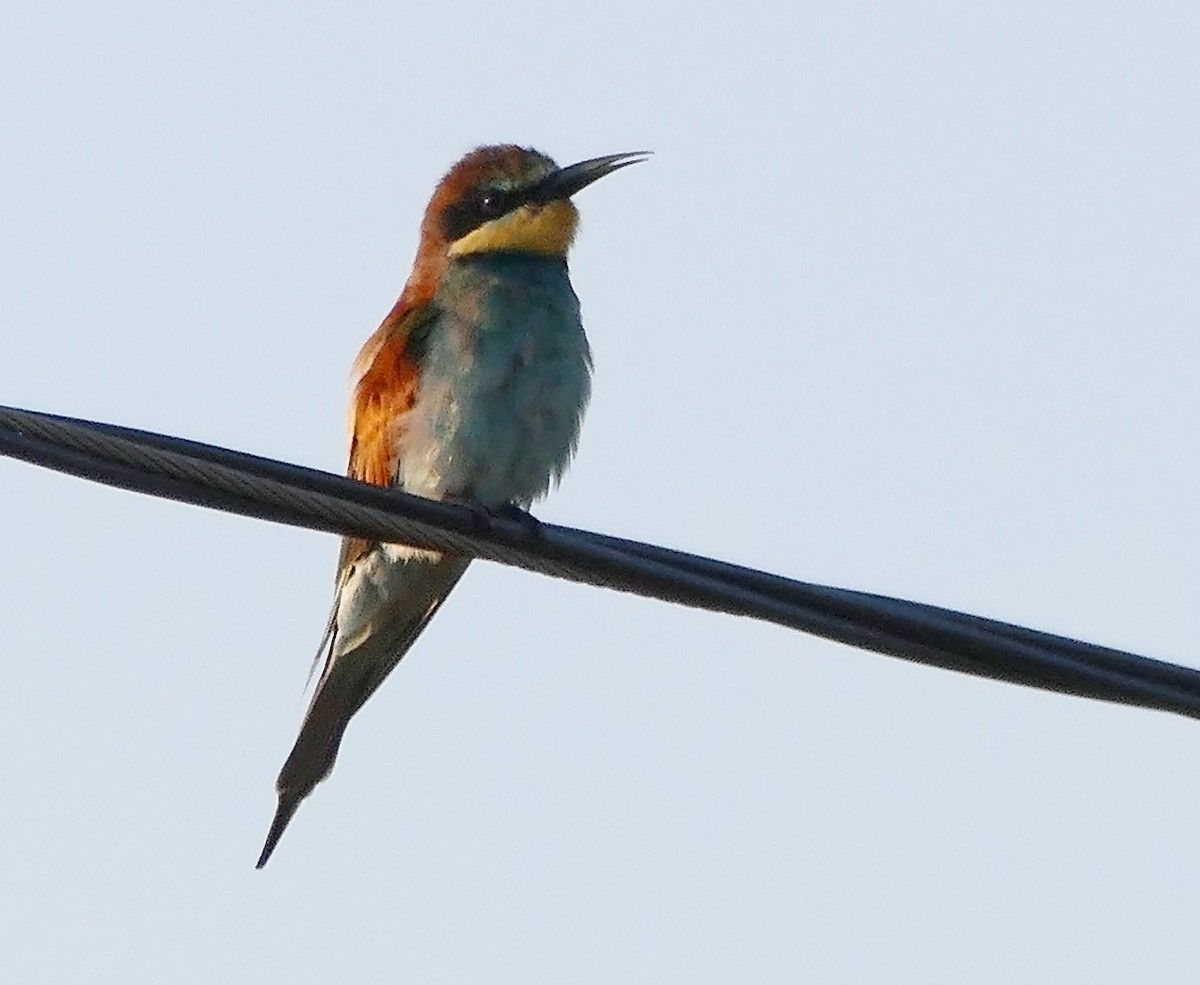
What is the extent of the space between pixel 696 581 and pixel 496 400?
1760 mm

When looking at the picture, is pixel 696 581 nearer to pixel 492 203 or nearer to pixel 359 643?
pixel 359 643

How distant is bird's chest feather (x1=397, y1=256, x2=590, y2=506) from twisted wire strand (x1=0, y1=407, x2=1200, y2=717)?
160 cm

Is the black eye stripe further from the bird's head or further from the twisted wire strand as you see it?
the twisted wire strand

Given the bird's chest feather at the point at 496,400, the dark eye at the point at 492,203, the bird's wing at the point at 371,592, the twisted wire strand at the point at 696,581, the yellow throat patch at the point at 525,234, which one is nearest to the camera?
the twisted wire strand at the point at 696,581

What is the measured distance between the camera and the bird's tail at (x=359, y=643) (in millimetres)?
4555

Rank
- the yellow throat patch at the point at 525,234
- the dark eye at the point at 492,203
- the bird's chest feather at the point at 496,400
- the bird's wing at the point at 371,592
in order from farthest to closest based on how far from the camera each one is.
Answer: the dark eye at the point at 492,203, the yellow throat patch at the point at 525,234, the bird's wing at the point at 371,592, the bird's chest feather at the point at 496,400

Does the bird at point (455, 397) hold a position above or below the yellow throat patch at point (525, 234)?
below

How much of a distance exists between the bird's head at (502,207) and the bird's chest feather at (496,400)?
0.25m

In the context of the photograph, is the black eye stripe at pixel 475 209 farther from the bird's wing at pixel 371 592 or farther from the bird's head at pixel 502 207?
the bird's wing at pixel 371 592

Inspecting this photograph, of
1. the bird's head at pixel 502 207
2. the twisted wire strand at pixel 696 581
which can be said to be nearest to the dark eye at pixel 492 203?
the bird's head at pixel 502 207

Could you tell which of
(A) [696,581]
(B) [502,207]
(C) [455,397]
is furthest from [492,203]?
(A) [696,581]

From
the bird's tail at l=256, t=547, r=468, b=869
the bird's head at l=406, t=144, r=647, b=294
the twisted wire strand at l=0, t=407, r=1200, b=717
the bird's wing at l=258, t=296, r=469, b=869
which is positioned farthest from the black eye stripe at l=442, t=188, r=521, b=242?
the twisted wire strand at l=0, t=407, r=1200, b=717

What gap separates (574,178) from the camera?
4.93m

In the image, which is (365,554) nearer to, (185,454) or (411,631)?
(411,631)
